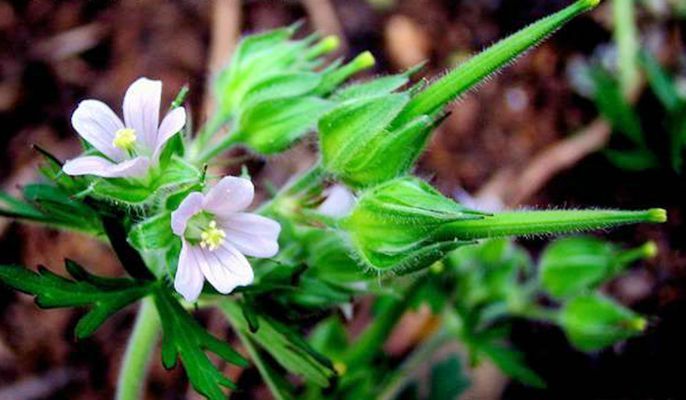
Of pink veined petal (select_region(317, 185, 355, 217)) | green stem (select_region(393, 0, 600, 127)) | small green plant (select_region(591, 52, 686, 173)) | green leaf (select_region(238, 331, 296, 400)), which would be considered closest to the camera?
green stem (select_region(393, 0, 600, 127))

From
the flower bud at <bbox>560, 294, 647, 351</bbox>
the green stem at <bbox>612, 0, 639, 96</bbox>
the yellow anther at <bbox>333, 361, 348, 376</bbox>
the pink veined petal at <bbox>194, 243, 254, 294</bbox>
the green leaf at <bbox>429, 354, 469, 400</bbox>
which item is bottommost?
the green leaf at <bbox>429, 354, 469, 400</bbox>

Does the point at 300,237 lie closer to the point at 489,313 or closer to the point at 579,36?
the point at 489,313

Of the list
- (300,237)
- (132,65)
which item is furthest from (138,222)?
(132,65)

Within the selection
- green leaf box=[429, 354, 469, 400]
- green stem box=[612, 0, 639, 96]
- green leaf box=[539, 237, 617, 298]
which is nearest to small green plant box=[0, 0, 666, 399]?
green leaf box=[429, 354, 469, 400]

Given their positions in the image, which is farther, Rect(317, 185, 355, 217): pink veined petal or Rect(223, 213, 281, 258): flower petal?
Rect(317, 185, 355, 217): pink veined petal

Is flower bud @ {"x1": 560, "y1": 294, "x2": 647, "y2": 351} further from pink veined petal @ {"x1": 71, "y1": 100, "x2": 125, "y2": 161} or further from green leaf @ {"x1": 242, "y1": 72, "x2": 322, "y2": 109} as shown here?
pink veined petal @ {"x1": 71, "y1": 100, "x2": 125, "y2": 161}
